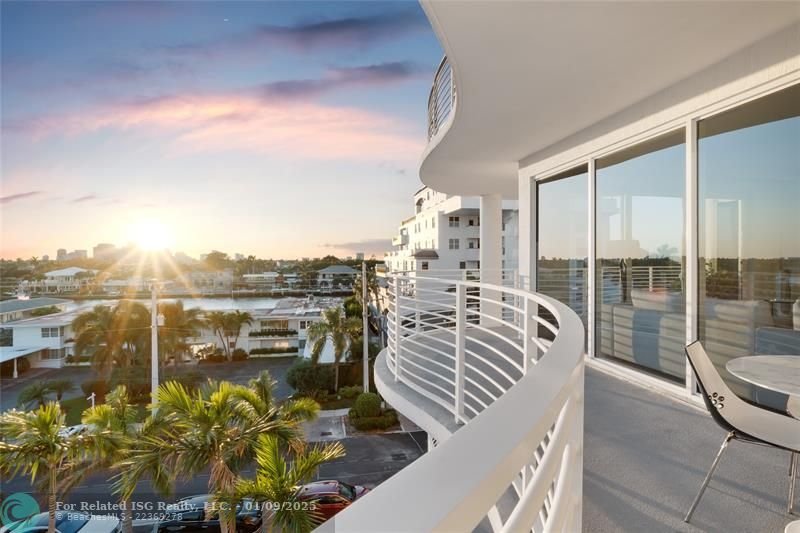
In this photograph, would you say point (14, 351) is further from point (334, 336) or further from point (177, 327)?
point (334, 336)

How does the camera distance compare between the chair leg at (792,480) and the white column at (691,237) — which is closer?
the chair leg at (792,480)

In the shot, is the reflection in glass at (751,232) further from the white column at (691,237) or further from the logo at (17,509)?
the logo at (17,509)

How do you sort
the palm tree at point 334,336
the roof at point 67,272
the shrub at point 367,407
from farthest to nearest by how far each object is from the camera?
1. the palm tree at point 334,336
2. the roof at point 67,272
3. the shrub at point 367,407

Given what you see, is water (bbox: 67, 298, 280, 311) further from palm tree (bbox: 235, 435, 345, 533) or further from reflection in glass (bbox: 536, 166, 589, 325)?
reflection in glass (bbox: 536, 166, 589, 325)

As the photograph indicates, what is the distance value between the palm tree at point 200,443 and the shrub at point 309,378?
48.6ft

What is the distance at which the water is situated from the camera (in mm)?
25406

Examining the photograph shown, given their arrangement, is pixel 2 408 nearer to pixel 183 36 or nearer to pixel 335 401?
pixel 335 401

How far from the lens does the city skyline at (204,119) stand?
14562 mm

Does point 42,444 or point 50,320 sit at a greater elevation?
point 50,320

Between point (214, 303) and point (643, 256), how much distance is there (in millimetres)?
31926

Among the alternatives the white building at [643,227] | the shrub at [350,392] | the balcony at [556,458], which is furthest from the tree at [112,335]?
the white building at [643,227]

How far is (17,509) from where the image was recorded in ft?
39.3

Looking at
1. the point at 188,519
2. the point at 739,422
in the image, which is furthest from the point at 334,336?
the point at 739,422

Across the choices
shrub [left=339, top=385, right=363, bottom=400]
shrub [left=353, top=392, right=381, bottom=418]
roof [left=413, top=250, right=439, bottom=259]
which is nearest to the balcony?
shrub [left=353, top=392, right=381, bottom=418]
